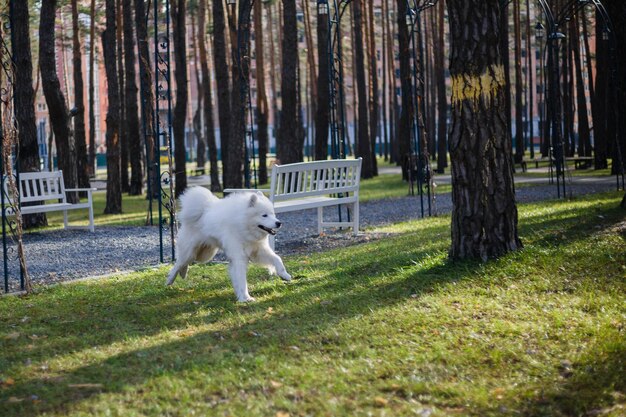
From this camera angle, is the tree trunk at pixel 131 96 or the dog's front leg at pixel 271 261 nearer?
the dog's front leg at pixel 271 261

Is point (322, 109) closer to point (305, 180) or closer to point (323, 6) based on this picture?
point (323, 6)

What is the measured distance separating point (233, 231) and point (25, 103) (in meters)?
11.3

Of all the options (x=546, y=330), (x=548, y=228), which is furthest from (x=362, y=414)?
(x=548, y=228)

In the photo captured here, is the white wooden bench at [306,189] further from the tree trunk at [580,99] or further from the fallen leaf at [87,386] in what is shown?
the tree trunk at [580,99]

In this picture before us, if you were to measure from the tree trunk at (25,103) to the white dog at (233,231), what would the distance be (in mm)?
9807

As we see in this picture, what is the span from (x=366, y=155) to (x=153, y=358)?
27.6 metres

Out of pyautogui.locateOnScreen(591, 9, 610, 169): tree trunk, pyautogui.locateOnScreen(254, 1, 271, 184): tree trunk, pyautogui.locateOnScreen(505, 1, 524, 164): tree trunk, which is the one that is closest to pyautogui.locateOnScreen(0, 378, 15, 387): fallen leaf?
pyautogui.locateOnScreen(591, 9, 610, 169): tree trunk

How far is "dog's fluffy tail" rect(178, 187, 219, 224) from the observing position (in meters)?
9.31

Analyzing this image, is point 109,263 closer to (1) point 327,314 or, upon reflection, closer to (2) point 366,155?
(1) point 327,314

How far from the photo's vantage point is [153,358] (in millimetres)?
6637

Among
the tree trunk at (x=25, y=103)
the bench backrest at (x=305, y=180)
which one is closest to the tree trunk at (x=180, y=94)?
the tree trunk at (x=25, y=103)

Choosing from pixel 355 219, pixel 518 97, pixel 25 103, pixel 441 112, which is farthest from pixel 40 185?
pixel 518 97

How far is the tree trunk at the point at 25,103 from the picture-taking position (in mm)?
18250

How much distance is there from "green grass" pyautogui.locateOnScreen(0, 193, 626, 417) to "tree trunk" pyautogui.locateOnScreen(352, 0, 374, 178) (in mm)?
22668
